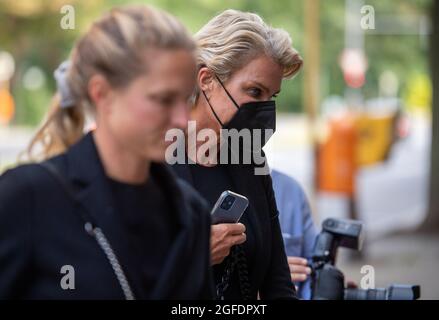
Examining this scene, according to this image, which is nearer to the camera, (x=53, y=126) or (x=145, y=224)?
(x=145, y=224)

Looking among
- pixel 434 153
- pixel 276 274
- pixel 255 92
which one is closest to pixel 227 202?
pixel 276 274

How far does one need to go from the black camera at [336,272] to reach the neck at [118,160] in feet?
5.08

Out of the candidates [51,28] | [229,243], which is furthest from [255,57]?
[51,28]

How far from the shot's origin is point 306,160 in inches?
984

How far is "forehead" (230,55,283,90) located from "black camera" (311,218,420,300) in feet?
2.68

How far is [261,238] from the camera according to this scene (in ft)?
9.04

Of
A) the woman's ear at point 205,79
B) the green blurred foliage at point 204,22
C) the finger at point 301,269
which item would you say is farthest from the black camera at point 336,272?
the green blurred foliage at point 204,22

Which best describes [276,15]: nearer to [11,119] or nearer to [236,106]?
[11,119]

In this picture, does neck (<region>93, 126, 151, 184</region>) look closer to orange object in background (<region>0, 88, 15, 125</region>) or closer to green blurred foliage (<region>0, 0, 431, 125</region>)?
green blurred foliage (<region>0, 0, 431, 125</region>)

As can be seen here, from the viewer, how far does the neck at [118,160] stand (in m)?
1.91

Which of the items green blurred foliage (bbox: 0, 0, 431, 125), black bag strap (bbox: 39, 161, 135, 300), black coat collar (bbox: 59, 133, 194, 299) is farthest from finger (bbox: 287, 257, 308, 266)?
green blurred foliage (bbox: 0, 0, 431, 125)

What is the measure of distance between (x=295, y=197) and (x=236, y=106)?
97 cm

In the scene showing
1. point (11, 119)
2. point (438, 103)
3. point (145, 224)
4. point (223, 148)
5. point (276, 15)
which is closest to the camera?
point (145, 224)

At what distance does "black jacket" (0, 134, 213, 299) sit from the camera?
1.82m
